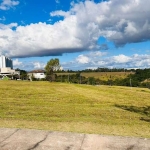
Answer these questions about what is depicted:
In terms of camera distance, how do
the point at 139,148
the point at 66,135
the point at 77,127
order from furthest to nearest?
the point at 77,127 < the point at 66,135 < the point at 139,148

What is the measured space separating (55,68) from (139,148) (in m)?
64.9

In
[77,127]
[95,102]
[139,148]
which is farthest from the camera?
[95,102]

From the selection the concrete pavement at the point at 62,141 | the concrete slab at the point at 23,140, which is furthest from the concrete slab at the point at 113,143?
the concrete slab at the point at 23,140

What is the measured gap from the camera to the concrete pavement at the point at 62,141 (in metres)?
4.15

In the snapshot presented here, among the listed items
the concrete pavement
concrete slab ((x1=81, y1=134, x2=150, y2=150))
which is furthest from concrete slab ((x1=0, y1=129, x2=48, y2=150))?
concrete slab ((x1=81, y1=134, x2=150, y2=150))

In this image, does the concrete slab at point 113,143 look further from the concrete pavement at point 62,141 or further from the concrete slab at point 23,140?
the concrete slab at point 23,140

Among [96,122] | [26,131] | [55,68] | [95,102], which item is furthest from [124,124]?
[55,68]

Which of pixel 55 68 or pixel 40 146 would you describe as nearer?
pixel 40 146

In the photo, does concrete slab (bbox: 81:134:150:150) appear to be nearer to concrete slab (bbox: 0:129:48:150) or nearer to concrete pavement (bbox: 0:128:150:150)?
concrete pavement (bbox: 0:128:150:150)

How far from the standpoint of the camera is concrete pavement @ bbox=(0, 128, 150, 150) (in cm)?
415

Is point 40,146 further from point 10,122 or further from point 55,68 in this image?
point 55,68

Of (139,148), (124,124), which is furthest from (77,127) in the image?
(139,148)

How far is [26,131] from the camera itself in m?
5.04

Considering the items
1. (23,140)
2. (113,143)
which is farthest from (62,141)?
(113,143)
